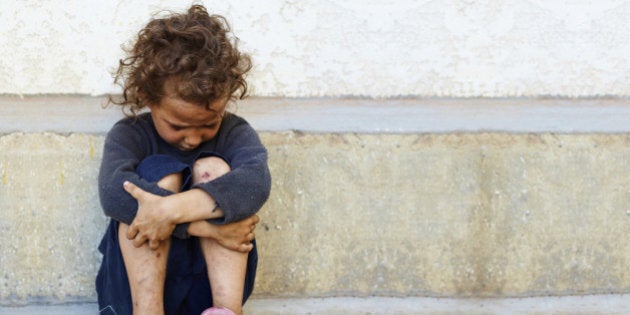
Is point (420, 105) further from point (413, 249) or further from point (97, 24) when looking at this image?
point (97, 24)

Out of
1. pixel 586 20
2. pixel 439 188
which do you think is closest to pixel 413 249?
pixel 439 188

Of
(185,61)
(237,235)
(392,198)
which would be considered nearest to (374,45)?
(392,198)

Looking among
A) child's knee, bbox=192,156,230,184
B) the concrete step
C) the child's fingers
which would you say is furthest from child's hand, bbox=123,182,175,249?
the concrete step

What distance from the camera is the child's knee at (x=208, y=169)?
2.05m

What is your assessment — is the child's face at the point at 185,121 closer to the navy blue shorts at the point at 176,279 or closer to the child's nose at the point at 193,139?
the child's nose at the point at 193,139

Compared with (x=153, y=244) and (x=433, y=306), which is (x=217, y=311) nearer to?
(x=153, y=244)

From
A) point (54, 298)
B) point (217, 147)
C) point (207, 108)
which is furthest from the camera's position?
point (54, 298)

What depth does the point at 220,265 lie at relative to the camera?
6.81 ft

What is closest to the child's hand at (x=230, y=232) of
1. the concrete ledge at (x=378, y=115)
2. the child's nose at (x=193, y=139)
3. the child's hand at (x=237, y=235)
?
the child's hand at (x=237, y=235)

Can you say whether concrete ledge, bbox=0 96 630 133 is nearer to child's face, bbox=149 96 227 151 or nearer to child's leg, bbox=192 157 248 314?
child's face, bbox=149 96 227 151

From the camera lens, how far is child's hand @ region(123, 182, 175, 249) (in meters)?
1.99

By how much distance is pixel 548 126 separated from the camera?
242 centimetres

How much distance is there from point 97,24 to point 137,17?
0.33 feet

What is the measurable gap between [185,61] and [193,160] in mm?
236
